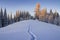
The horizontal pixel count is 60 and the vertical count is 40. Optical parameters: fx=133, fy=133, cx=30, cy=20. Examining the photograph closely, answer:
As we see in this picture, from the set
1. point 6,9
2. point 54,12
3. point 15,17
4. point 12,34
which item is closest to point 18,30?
point 12,34

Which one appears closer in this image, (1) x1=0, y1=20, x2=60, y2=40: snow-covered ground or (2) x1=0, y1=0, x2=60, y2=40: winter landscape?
(1) x1=0, y1=20, x2=60, y2=40: snow-covered ground

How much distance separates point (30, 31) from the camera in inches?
64.4

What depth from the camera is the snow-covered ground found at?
151cm

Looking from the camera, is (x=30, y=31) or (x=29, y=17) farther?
(x=29, y=17)

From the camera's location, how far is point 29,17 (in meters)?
1.88

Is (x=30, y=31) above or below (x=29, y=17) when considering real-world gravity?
below

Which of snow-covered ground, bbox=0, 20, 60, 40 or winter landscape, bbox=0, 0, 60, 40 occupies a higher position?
winter landscape, bbox=0, 0, 60, 40

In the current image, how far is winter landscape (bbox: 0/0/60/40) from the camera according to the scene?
1739 millimetres

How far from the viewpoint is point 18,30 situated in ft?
5.58

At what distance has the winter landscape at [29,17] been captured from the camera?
1739 mm

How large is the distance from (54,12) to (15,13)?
55 centimetres

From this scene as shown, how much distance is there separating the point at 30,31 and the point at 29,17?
1.00ft

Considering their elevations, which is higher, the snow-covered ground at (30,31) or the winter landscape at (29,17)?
the winter landscape at (29,17)

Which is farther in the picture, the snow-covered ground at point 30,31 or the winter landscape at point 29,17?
the winter landscape at point 29,17
